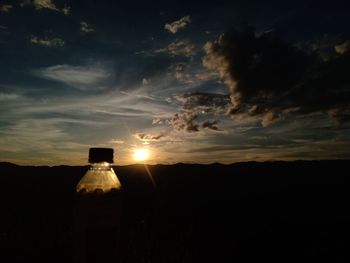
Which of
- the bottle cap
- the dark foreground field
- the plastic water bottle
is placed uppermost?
the bottle cap

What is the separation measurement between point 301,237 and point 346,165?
6273 centimetres

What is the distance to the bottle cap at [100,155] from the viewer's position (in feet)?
7.43

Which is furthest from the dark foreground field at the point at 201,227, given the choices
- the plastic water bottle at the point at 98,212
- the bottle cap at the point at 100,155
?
the bottle cap at the point at 100,155

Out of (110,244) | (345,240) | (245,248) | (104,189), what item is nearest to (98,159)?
(104,189)

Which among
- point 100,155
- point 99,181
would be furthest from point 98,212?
point 100,155

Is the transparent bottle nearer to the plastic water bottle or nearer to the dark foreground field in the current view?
the plastic water bottle

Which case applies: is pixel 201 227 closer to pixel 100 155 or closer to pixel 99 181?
pixel 99 181

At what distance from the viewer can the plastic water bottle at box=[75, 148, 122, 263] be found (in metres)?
2.28

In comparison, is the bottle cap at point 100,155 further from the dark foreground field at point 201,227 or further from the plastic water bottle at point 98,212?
the dark foreground field at point 201,227

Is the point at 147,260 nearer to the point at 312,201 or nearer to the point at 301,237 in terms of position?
the point at 301,237

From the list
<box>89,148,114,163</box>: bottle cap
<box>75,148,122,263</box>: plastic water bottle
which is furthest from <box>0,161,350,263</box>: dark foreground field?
<box>89,148,114,163</box>: bottle cap

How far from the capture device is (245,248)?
54.6 ft

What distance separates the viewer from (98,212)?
247 cm

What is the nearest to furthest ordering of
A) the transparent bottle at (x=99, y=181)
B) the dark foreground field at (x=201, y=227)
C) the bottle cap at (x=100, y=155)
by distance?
the bottle cap at (x=100, y=155)
the transparent bottle at (x=99, y=181)
the dark foreground field at (x=201, y=227)
